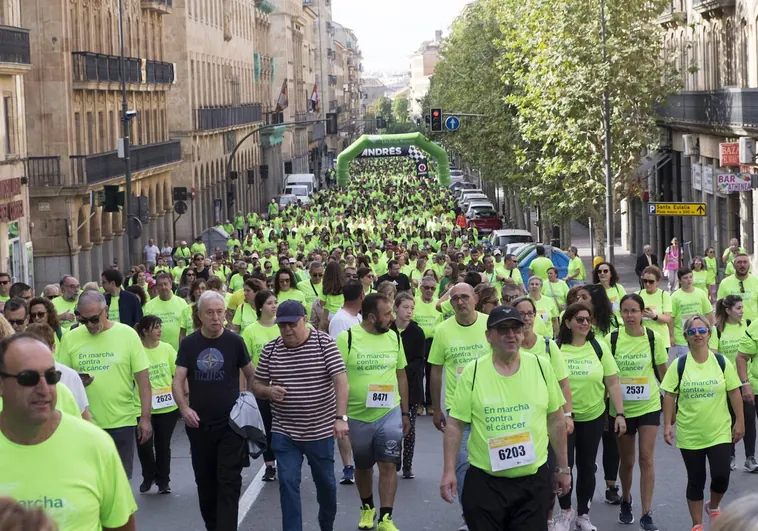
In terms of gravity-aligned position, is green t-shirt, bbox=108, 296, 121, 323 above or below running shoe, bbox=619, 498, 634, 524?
above

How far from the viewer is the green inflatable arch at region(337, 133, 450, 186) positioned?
79812 millimetres

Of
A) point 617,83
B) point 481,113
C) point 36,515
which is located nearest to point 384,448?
point 36,515

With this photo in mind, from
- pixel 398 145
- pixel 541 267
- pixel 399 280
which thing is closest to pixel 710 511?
pixel 399 280

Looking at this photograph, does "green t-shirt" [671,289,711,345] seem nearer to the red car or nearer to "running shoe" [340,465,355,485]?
"running shoe" [340,465,355,485]

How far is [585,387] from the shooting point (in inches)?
440

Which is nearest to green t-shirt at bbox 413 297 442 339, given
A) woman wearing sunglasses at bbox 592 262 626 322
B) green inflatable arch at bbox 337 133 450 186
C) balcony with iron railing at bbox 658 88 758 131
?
woman wearing sunglasses at bbox 592 262 626 322

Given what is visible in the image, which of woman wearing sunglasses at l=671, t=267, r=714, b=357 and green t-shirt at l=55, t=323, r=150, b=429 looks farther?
woman wearing sunglasses at l=671, t=267, r=714, b=357

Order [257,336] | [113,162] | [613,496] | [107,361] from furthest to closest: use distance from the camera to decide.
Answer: [113,162] → [257,336] → [613,496] → [107,361]

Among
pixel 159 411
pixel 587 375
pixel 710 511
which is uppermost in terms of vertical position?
pixel 587 375

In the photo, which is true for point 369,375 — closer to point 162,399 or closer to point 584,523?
point 584,523

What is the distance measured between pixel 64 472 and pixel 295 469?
4878 millimetres

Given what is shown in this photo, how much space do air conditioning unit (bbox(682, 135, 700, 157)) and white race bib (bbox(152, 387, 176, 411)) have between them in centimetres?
3245

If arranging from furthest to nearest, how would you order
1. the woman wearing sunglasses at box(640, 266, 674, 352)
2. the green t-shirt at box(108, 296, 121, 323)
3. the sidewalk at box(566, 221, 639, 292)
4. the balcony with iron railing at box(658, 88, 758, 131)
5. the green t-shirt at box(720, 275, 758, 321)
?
the sidewalk at box(566, 221, 639, 292) → the balcony with iron railing at box(658, 88, 758, 131) → the green t-shirt at box(720, 275, 758, 321) → the green t-shirt at box(108, 296, 121, 323) → the woman wearing sunglasses at box(640, 266, 674, 352)

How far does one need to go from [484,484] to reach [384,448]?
293 cm
